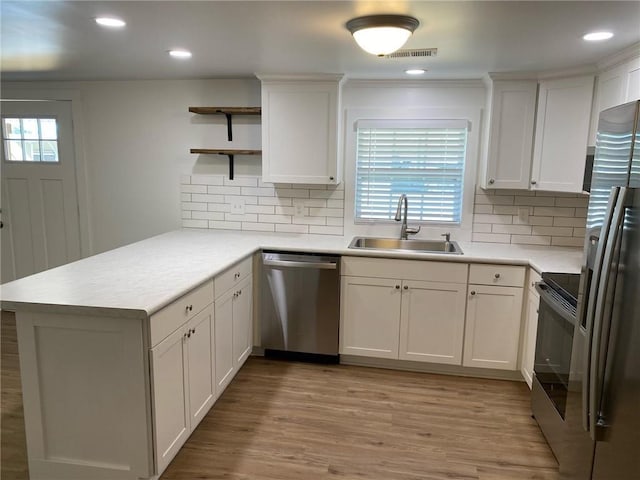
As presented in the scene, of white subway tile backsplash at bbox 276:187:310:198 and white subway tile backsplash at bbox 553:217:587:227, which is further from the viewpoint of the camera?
white subway tile backsplash at bbox 276:187:310:198

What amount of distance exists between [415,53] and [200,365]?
213cm

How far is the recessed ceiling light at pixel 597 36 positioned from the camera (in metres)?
2.17

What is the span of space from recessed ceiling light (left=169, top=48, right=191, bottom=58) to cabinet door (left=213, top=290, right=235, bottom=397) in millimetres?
1496

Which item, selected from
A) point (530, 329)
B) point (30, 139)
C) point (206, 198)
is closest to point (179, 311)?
point (206, 198)

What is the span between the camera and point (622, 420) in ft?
4.86

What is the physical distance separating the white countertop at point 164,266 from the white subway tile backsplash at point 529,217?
0.34 feet

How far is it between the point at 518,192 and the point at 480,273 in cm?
87

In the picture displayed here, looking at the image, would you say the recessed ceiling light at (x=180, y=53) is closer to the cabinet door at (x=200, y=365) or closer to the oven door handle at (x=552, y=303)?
the cabinet door at (x=200, y=365)

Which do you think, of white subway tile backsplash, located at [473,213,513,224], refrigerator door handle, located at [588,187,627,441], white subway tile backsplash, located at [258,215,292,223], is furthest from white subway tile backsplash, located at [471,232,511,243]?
refrigerator door handle, located at [588,187,627,441]

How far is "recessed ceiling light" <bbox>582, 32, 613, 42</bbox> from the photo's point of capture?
7.13 ft

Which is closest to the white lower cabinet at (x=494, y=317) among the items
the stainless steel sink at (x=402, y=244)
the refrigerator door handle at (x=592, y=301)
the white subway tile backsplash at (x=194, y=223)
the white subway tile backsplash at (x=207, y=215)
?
the stainless steel sink at (x=402, y=244)

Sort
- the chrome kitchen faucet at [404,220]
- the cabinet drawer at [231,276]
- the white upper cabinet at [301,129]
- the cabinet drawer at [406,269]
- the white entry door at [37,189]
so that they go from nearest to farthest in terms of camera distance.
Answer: the cabinet drawer at [231,276]
the cabinet drawer at [406,269]
the white upper cabinet at [301,129]
the chrome kitchen faucet at [404,220]
the white entry door at [37,189]

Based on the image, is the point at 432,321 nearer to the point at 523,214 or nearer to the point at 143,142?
the point at 523,214

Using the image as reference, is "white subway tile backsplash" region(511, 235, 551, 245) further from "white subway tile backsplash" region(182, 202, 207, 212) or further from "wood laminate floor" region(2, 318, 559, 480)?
"white subway tile backsplash" region(182, 202, 207, 212)
